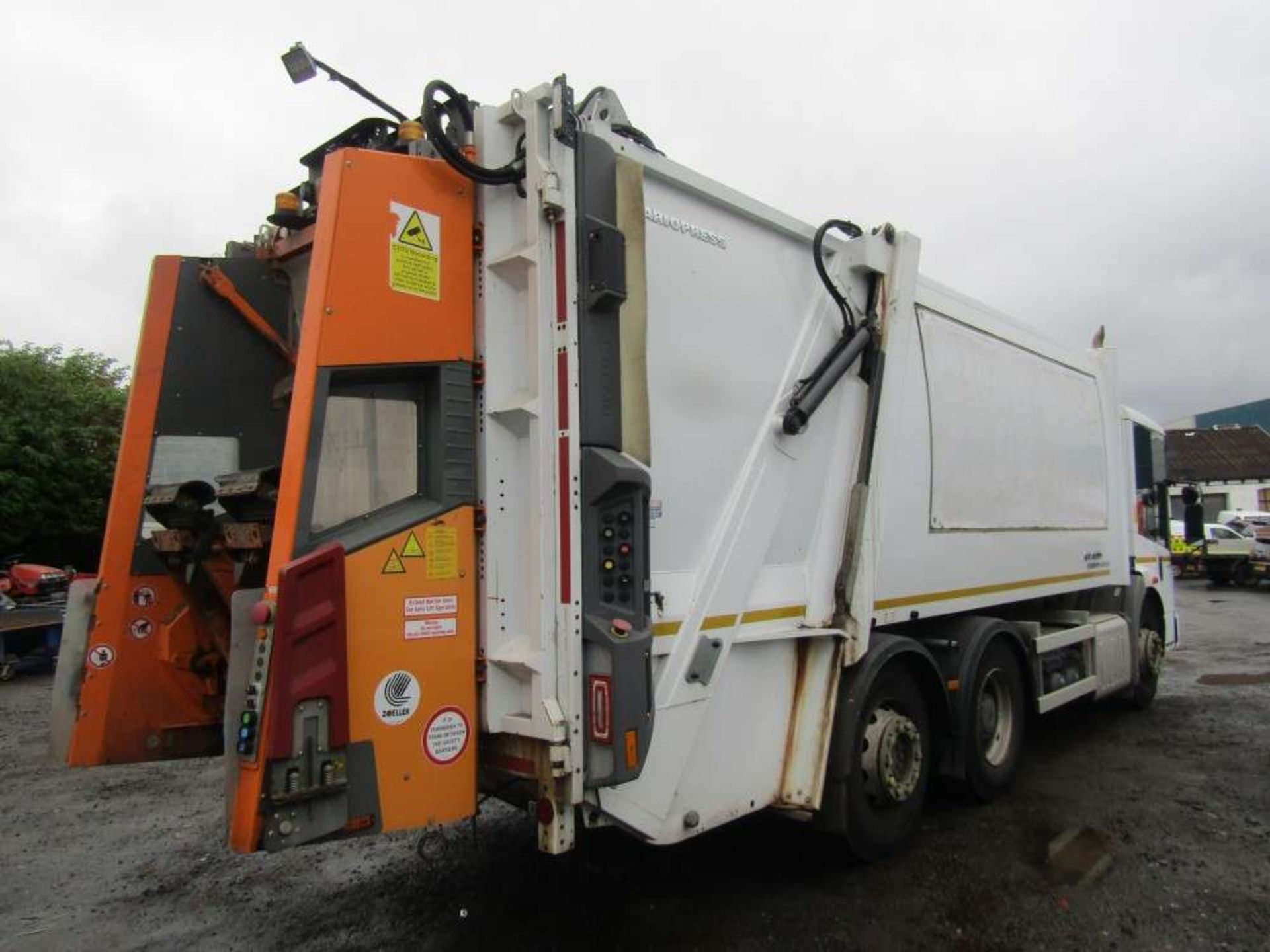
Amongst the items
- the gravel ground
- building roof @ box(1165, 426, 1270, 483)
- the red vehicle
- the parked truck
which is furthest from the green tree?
building roof @ box(1165, 426, 1270, 483)

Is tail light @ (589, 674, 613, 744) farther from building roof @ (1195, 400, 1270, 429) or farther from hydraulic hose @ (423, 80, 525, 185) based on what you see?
building roof @ (1195, 400, 1270, 429)

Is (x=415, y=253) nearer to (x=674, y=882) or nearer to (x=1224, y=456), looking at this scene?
(x=674, y=882)

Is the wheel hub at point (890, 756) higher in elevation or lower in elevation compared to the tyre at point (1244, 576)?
lower

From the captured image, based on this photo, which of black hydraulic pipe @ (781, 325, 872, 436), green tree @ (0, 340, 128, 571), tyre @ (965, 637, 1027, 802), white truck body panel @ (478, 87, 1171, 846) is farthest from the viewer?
green tree @ (0, 340, 128, 571)

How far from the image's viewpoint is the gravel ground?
3.70m

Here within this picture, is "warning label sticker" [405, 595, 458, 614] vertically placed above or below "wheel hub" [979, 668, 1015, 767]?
above

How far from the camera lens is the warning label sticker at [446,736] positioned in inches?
116

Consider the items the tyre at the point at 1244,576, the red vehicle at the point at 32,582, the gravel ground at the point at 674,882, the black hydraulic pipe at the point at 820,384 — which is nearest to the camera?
the gravel ground at the point at 674,882

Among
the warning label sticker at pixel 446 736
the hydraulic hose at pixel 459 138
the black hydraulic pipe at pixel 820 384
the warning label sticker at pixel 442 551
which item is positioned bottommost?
the warning label sticker at pixel 446 736

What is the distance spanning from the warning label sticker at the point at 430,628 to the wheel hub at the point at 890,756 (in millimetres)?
2173

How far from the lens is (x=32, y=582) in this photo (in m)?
12.9

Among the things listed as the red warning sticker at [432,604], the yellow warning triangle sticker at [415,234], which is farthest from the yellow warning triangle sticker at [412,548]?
the yellow warning triangle sticker at [415,234]

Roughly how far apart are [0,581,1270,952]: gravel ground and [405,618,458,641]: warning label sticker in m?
1.50

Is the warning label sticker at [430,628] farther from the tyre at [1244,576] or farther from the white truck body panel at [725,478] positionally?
the tyre at [1244,576]
